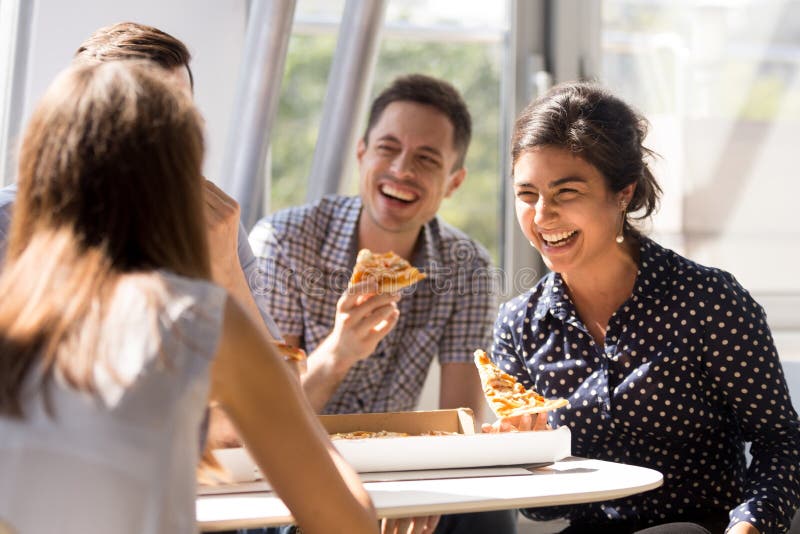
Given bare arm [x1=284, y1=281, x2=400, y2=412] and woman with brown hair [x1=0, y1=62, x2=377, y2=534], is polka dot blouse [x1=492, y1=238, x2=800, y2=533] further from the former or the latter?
woman with brown hair [x1=0, y1=62, x2=377, y2=534]

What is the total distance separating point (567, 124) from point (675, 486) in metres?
0.73

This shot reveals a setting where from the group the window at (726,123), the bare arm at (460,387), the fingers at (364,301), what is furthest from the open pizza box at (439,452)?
the window at (726,123)

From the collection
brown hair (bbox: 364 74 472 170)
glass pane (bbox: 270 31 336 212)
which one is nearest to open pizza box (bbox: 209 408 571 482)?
brown hair (bbox: 364 74 472 170)

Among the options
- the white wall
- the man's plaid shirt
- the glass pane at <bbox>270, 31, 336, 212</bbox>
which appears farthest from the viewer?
the glass pane at <bbox>270, 31, 336, 212</bbox>

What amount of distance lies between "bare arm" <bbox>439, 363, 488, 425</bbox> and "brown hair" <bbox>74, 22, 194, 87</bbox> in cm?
117

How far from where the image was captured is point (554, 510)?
6.59ft

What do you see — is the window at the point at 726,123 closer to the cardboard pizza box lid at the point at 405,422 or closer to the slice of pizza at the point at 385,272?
the slice of pizza at the point at 385,272

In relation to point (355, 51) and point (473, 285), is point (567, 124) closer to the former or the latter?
point (473, 285)

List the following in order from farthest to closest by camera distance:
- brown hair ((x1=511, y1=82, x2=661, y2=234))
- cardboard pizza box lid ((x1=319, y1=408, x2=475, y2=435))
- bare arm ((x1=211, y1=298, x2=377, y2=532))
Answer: brown hair ((x1=511, y1=82, x2=661, y2=234))
cardboard pizza box lid ((x1=319, y1=408, x2=475, y2=435))
bare arm ((x1=211, y1=298, x2=377, y2=532))

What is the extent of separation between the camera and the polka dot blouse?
177cm

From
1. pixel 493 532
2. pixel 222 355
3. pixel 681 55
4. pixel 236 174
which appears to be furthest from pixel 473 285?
pixel 222 355

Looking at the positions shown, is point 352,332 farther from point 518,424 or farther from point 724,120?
point 724,120

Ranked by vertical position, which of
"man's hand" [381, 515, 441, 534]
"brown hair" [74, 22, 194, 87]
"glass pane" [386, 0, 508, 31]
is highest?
"glass pane" [386, 0, 508, 31]

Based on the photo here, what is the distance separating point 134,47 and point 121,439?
1.10 metres
